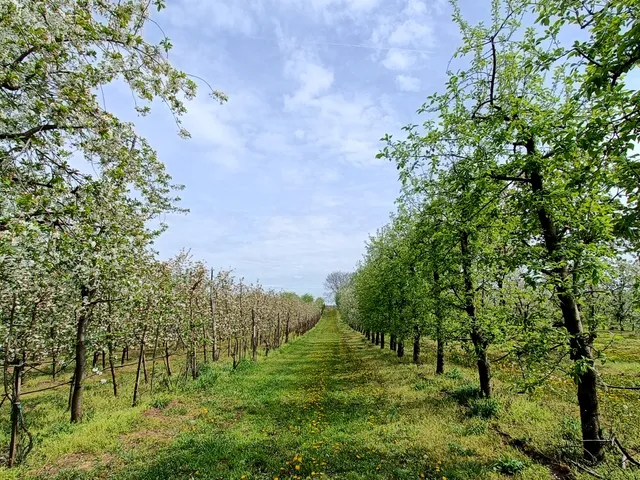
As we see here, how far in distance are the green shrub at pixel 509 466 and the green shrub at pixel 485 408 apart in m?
2.95

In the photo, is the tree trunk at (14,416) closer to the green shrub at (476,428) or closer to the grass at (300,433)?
the grass at (300,433)

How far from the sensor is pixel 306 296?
414 feet

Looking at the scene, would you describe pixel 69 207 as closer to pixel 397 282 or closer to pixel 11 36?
pixel 11 36

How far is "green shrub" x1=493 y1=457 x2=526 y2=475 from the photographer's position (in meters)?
6.75

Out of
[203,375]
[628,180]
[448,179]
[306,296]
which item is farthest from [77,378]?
[306,296]

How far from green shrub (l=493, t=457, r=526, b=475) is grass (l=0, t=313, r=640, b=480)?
3cm

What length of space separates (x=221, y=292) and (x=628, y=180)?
2328cm

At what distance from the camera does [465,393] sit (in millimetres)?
12008

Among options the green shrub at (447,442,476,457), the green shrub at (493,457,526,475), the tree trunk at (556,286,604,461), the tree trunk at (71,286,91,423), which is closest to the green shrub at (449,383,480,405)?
the green shrub at (447,442,476,457)

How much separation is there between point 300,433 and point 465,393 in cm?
659

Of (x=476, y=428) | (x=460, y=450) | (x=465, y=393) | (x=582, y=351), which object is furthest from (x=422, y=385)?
(x=582, y=351)

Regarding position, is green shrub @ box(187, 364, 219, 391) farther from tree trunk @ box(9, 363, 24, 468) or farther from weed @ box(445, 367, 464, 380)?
weed @ box(445, 367, 464, 380)

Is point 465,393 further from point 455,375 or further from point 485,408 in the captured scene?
point 455,375

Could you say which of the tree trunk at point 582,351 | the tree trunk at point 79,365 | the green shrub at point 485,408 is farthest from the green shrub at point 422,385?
the tree trunk at point 79,365
